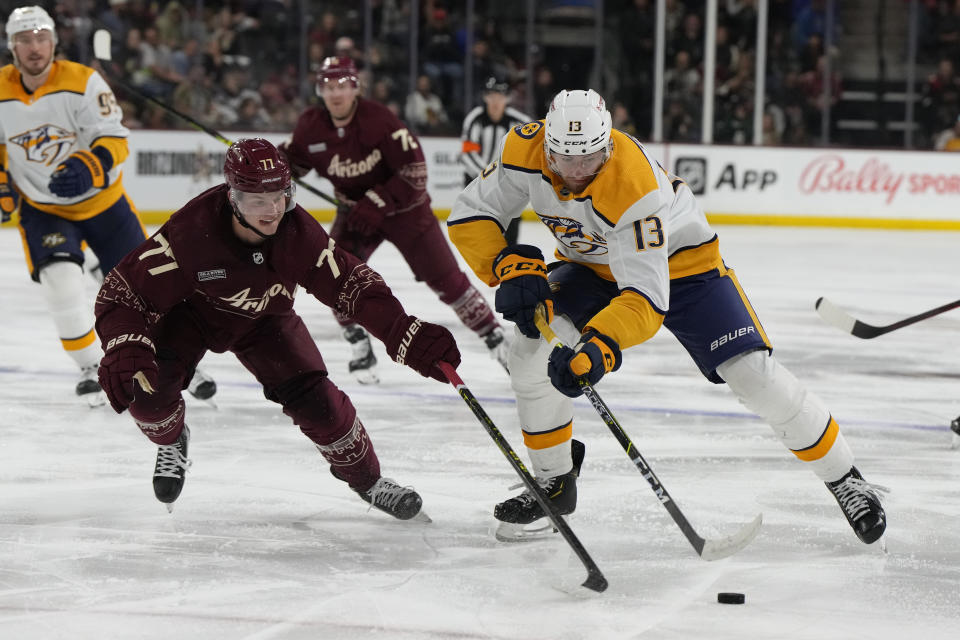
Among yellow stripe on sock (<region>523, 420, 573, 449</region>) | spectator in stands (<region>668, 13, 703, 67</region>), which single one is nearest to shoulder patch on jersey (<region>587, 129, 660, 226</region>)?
yellow stripe on sock (<region>523, 420, 573, 449</region>)

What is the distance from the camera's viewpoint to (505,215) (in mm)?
3129

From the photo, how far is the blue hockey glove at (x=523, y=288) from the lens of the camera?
2.88 m

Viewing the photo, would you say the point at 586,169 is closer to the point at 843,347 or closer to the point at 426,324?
the point at 426,324

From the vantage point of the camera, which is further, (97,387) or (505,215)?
(97,387)

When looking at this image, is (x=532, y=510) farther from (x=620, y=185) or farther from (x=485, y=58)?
(x=485, y=58)

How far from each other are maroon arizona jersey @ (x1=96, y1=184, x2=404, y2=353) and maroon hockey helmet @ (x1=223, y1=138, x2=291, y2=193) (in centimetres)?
13

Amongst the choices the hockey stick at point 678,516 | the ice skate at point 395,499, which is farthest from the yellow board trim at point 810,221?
the hockey stick at point 678,516

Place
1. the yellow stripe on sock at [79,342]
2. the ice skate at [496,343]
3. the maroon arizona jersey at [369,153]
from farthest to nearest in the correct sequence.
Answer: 1. the ice skate at [496,343]
2. the maroon arizona jersey at [369,153]
3. the yellow stripe on sock at [79,342]

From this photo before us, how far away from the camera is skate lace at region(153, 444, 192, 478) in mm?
3143

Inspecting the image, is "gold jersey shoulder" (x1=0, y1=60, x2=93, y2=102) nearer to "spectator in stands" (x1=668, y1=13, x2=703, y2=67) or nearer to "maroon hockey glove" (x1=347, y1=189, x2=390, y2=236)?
"maroon hockey glove" (x1=347, y1=189, x2=390, y2=236)

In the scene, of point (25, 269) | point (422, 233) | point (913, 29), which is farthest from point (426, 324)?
point (913, 29)

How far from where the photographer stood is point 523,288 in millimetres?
2885

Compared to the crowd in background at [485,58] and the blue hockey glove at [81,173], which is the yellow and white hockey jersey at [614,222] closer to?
the blue hockey glove at [81,173]

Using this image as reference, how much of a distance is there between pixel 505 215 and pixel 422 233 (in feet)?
6.54
